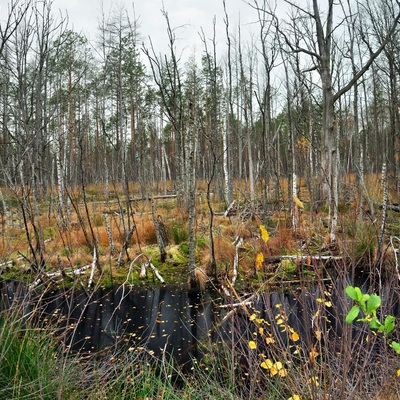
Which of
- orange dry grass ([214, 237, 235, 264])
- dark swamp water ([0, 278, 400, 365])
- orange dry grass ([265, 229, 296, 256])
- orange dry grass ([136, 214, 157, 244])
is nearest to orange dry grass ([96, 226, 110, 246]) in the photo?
orange dry grass ([136, 214, 157, 244])

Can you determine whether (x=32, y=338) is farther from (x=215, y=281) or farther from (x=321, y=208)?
(x=321, y=208)

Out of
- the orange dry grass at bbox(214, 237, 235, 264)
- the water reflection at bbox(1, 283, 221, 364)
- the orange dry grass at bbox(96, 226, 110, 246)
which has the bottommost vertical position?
the water reflection at bbox(1, 283, 221, 364)

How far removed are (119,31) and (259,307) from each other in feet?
43.6

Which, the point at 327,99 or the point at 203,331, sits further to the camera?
the point at 327,99

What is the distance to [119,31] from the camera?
1434cm

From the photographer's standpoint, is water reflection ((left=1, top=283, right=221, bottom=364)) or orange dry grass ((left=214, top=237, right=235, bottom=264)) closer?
water reflection ((left=1, top=283, right=221, bottom=364))

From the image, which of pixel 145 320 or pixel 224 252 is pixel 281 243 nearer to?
pixel 224 252

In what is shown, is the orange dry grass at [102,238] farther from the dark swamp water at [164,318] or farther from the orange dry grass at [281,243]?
the orange dry grass at [281,243]

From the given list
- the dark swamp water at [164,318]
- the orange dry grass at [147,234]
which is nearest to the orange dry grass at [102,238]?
the orange dry grass at [147,234]

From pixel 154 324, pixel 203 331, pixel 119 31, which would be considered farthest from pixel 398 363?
pixel 119 31

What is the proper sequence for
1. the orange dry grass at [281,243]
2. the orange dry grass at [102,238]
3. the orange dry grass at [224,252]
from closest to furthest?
the orange dry grass at [224,252]
the orange dry grass at [281,243]
the orange dry grass at [102,238]

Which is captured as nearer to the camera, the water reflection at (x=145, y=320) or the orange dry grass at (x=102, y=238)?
the water reflection at (x=145, y=320)

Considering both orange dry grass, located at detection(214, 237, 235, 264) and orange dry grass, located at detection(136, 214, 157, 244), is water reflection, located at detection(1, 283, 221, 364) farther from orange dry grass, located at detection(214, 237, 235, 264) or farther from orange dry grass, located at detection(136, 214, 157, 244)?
orange dry grass, located at detection(136, 214, 157, 244)

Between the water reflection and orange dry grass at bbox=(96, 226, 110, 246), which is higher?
orange dry grass at bbox=(96, 226, 110, 246)
